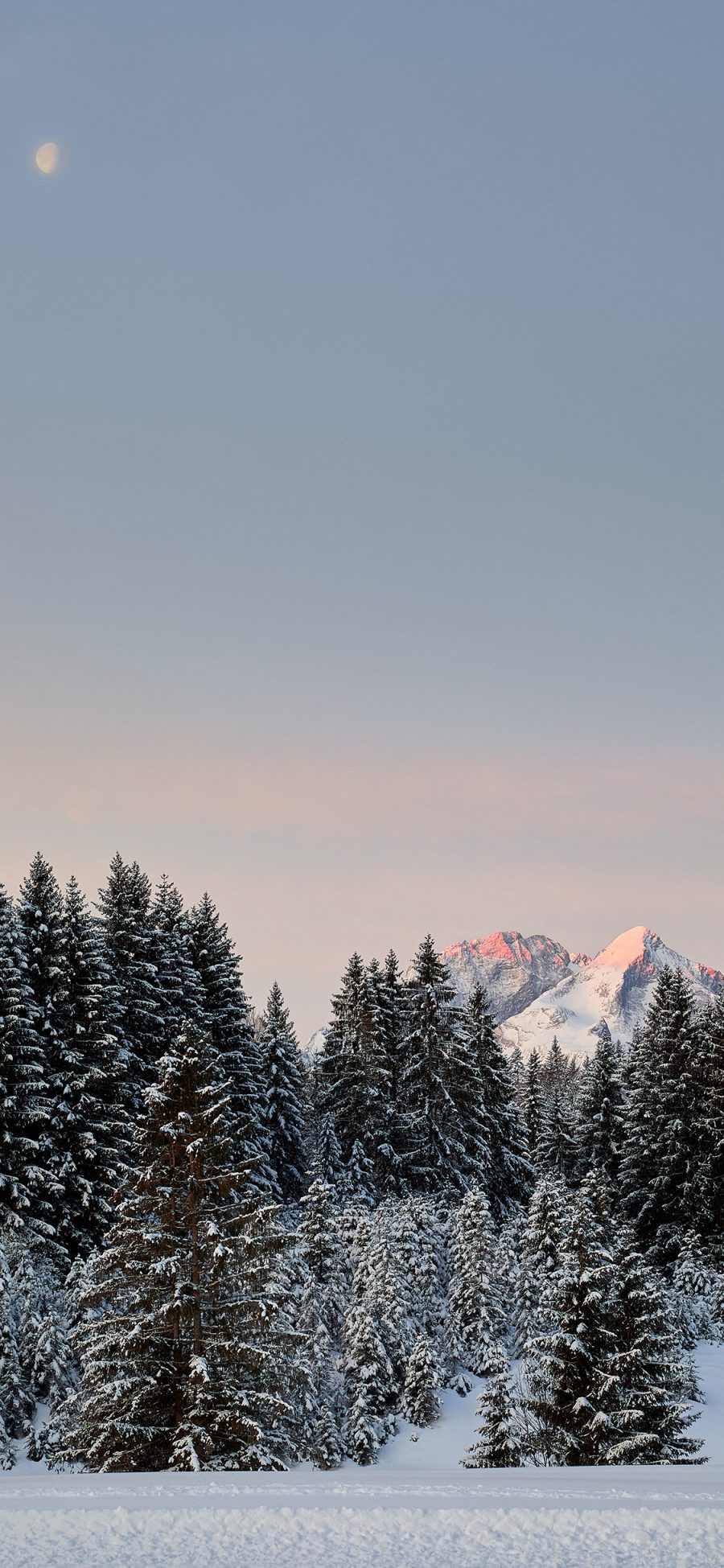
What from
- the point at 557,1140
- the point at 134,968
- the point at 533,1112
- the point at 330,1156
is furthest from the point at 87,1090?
the point at 533,1112

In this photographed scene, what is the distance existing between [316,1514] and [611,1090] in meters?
53.6

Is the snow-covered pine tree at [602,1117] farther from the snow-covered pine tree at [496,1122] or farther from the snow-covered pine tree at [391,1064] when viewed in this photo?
the snow-covered pine tree at [391,1064]

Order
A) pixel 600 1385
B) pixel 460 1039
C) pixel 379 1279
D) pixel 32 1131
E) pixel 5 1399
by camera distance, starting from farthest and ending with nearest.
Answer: pixel 460 1039
pixel 32 1131
pixel 379 1279
pixel 5 1399
pixel 600 1385

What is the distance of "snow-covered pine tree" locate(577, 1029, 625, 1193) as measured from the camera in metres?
52.9

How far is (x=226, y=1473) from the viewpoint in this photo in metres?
7.25

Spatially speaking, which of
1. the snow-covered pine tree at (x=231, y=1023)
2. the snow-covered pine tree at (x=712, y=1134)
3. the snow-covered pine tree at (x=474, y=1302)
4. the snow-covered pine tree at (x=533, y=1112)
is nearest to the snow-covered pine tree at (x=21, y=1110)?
the snow-covered pine tree at (x=231, y=1023)

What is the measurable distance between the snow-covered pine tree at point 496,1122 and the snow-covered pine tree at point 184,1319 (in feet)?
99.5

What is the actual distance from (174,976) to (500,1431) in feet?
81.5

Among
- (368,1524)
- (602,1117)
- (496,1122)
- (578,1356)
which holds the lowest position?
(578,1356)

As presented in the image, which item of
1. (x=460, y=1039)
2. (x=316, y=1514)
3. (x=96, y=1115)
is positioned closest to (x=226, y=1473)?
(x=316, y=1514)

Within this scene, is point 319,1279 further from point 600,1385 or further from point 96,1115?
point 600,1385

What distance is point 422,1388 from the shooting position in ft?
81.1

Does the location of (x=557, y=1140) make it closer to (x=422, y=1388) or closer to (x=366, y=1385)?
(x=422, y=1388)

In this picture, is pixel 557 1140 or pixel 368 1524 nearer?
pixel 368 1524
